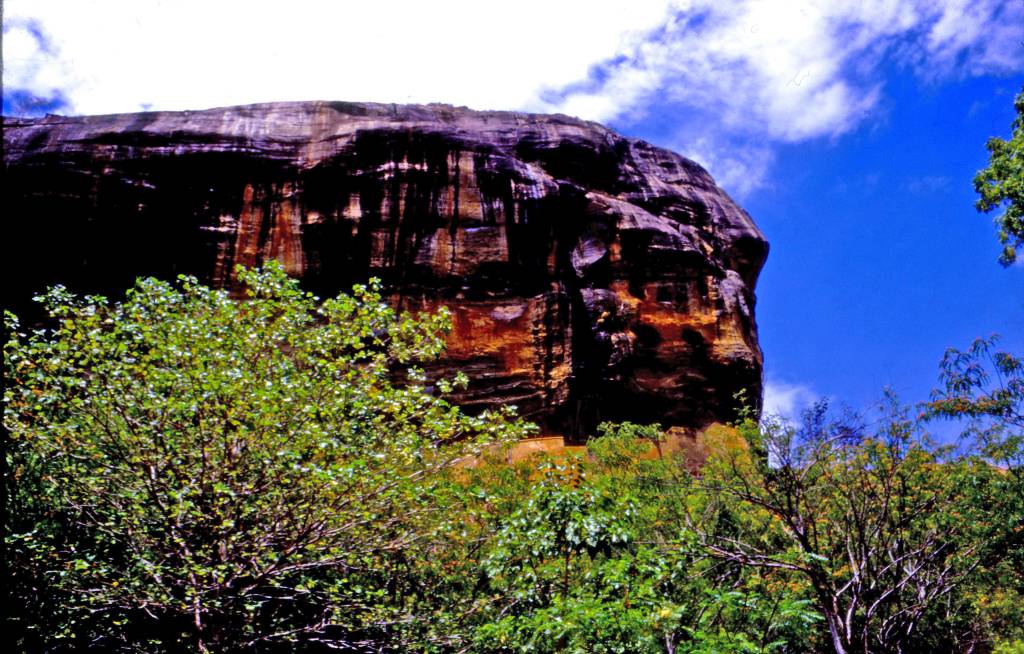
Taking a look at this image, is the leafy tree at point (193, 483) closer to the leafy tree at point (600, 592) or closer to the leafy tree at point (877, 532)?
the leafy tree at point (600, 592)

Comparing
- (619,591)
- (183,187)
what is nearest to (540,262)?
(183,187)

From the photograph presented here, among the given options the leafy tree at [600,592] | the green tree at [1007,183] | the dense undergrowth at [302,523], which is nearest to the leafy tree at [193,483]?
the dense undergrowth at [302,523]

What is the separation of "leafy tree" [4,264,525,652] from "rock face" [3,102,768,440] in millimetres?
25474

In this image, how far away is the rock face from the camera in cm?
3397

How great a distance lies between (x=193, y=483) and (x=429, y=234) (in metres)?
28.4

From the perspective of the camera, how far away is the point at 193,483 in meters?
7.98

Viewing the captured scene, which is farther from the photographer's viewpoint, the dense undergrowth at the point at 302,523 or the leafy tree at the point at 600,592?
the dense undergrowth at the point at 302,523

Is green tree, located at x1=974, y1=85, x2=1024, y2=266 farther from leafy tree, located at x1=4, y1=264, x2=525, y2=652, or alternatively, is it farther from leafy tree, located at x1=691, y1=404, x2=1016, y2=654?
leafy tree, located at x1=4, y1=264, x2=525, y2=652

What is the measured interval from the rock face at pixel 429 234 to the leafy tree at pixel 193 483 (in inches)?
1003

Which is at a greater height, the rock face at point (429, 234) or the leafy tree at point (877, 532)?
the rock face at point (429, 234)

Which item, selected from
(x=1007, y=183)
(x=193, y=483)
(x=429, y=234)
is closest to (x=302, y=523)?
(x=193, y=483)

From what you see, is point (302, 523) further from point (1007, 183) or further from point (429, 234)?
point (429, 234)

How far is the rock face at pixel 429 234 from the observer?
33969 mm

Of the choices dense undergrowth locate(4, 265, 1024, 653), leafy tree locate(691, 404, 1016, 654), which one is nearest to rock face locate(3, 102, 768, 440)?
leafy tree locate(691, 404, 1016, 654)
